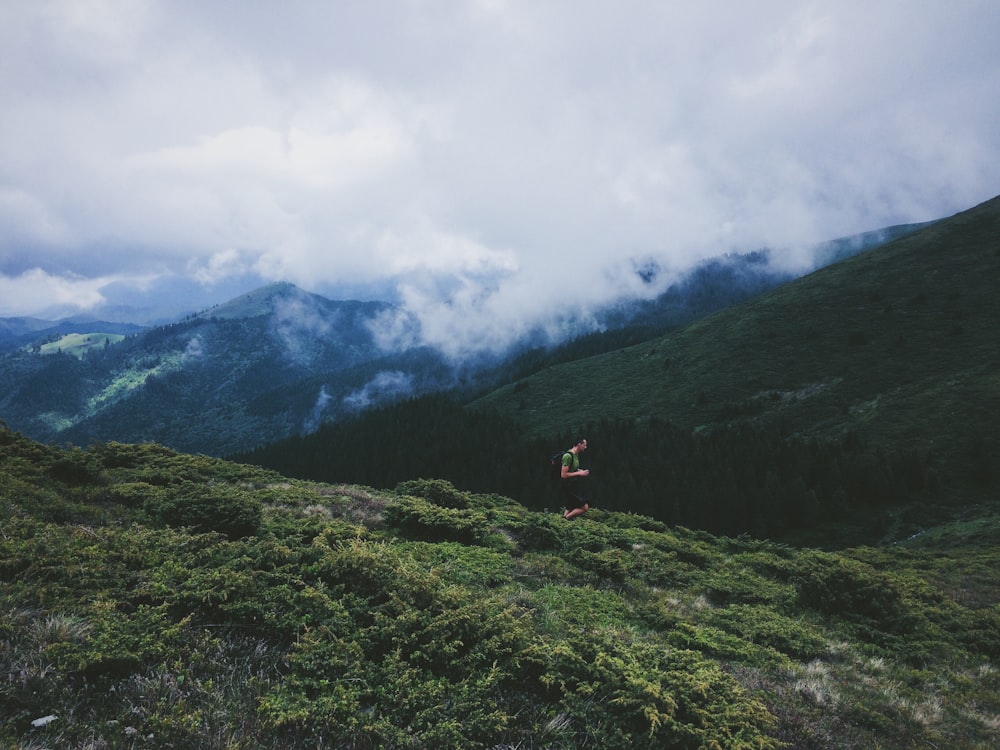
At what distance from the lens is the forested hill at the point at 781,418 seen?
215ft

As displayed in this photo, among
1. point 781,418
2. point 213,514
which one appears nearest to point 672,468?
point 781,418

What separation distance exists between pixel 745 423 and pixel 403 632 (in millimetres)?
104638

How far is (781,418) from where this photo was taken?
326 feet

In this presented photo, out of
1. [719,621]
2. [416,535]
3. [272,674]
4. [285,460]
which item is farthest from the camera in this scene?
[285,460]

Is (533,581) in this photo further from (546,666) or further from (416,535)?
(546,666)

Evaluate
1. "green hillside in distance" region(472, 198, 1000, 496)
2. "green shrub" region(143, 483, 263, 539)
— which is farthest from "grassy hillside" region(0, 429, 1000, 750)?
"green hillside in distance" region(472, 198, 1000, 496)

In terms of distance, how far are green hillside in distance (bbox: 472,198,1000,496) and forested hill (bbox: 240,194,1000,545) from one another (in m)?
0.51

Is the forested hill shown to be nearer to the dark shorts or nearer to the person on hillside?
the dark shorts

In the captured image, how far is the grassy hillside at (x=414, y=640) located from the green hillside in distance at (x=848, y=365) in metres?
73.9

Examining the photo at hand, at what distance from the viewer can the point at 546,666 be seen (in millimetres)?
7328

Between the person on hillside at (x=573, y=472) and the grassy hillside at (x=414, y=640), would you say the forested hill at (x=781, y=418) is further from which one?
the grassy hillside at (x=414, y=640)

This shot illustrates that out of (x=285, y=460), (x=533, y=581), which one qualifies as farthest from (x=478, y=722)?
(x=285, y=460)

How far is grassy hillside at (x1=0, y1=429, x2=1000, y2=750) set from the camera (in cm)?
557

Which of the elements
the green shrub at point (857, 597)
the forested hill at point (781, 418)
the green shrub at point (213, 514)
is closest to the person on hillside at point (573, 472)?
the green shrub at point (857, 597)
